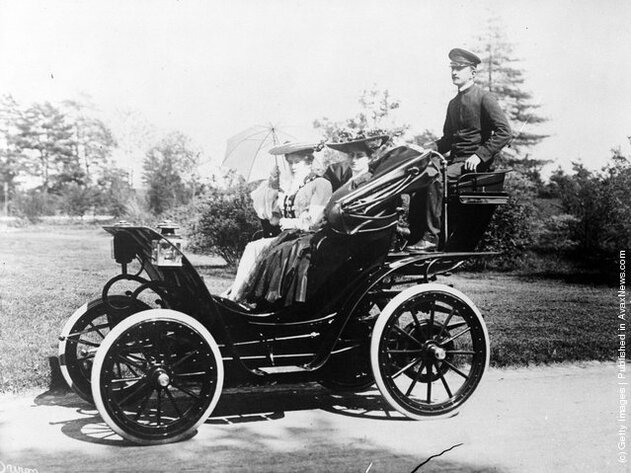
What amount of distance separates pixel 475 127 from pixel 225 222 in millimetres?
2000

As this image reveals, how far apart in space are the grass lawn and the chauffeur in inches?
58.8

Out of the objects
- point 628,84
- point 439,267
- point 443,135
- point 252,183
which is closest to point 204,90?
point 252,183

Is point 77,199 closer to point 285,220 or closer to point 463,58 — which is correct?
point 285,220

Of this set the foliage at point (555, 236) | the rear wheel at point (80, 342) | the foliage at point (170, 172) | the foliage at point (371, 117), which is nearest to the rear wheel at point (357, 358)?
the foliage at point (371, 117)

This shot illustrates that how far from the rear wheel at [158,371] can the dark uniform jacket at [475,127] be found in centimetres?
213

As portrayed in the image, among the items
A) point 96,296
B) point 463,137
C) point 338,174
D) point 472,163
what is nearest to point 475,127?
point 463,137

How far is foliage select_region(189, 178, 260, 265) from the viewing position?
4.77 meters

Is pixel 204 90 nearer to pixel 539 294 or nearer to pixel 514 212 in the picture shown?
pixel 514 212

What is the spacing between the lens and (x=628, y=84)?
5.02 metres

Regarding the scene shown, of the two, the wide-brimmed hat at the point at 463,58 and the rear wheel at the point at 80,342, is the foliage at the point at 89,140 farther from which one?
the wide-brimmed hat at the point at 463,58

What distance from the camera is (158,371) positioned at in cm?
354

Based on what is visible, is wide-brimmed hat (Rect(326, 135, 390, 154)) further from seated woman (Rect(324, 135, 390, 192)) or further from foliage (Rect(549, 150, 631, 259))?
foliage (Rect(549, 150, 631, 259))

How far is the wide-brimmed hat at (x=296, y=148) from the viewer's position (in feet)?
14.4

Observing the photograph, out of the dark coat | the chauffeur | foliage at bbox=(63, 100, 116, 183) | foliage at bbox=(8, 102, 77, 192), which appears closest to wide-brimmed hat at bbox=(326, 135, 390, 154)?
the dark coat
